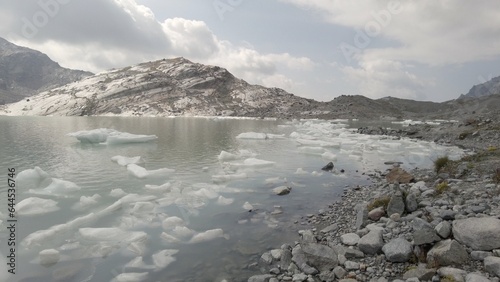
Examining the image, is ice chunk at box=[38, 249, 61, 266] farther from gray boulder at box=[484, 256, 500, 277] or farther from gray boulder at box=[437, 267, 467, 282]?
gray boulder at box=[484, 256, 500, 277]

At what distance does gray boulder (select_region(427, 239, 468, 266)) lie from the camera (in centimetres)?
761

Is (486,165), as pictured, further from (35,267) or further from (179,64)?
(179,64)

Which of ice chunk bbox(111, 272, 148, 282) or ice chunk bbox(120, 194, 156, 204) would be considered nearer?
ice chunk bbox(111, 272, 148, 282)

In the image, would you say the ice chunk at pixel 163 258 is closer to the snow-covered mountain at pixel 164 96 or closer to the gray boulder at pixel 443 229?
the gray boulder at pixel 443 229

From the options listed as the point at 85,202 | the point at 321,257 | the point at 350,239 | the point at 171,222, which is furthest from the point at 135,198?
the point at 350,239

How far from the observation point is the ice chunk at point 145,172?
66.1ft

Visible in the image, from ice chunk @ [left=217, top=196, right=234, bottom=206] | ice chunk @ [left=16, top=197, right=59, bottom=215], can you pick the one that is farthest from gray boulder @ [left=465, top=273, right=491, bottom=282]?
ice chunk @ [left=16, top=197, right=59, bottom=215]

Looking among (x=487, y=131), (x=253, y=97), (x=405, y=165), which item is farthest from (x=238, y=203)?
(x=253, y=97)

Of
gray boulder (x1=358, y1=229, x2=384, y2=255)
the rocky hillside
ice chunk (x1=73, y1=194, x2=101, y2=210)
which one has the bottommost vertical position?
ice chunk (x1=73, y1=194, x2=101, y2=210)

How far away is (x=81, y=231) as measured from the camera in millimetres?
11383

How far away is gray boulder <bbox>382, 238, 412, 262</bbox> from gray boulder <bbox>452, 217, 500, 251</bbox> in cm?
133

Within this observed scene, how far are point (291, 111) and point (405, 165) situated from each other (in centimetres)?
13117

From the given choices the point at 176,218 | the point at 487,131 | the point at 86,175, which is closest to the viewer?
the point at 176,218

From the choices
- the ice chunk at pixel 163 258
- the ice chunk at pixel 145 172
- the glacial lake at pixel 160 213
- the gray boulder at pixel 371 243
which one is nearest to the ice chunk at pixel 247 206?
the glacial lake at pixel 160 213
